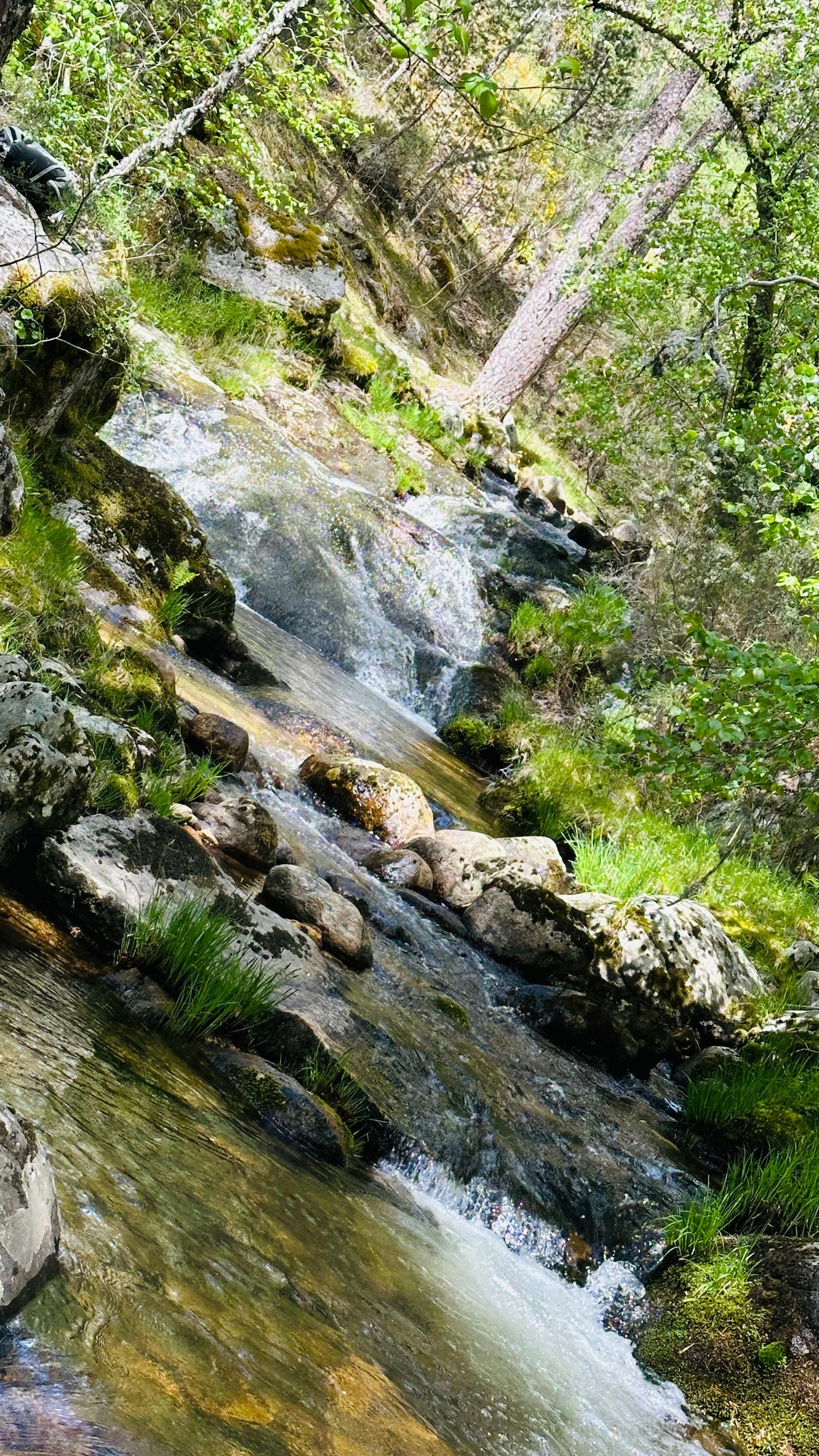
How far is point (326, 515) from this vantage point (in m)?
11.6

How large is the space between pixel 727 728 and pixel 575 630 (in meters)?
3.10

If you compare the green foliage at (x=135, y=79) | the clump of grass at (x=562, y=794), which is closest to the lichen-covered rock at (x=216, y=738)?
the green foliage at (x=135, y=79)

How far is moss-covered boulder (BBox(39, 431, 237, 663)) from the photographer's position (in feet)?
23.4

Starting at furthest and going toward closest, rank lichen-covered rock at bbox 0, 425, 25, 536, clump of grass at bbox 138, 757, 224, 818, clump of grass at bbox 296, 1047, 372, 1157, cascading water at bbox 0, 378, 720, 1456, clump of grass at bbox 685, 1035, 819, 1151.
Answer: clump of grass at bbox 685, 1035, 819, 1151 → clump of grass at bbox 138, 757, 224, 818 → lichen-covered rock at bbox 0, 425, 25, 536 → clump of grass at bbox 296, 1047, 372, 1157 → cascading water at bbox 0, 378, 720, 1456

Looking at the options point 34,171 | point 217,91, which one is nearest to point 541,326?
point 217,91

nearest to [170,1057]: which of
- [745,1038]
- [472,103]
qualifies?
[472,103]

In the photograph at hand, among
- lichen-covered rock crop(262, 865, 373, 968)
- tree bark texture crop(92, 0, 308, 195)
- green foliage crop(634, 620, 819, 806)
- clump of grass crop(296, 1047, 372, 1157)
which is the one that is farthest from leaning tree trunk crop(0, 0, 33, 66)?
tree bark texture crop(92, 0, 308, 195)

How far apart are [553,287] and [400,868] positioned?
15.1m

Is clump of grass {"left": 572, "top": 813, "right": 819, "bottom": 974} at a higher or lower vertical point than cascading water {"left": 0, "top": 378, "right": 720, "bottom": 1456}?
higher

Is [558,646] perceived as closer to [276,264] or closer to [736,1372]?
[276,264]

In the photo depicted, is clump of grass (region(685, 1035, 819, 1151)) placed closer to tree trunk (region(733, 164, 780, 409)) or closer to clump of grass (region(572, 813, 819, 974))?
clump of grass (region(572, 813, 819, 974))

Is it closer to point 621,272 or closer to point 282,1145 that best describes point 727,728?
point 282,1145

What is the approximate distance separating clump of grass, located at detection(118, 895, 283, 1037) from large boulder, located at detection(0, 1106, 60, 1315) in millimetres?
1656

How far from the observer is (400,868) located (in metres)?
7.17
